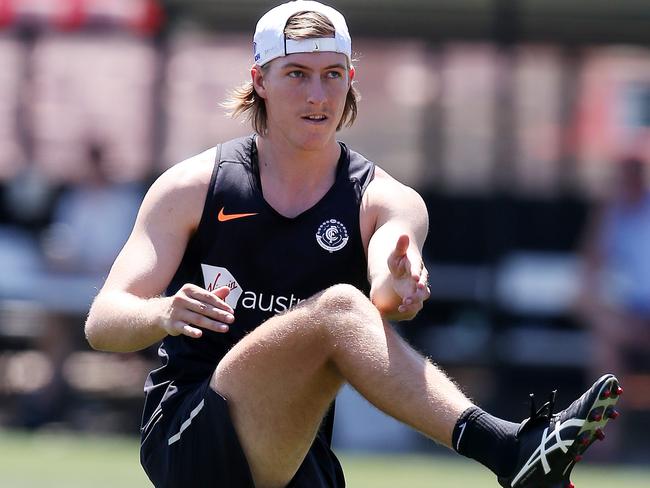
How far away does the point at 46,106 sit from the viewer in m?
10.8

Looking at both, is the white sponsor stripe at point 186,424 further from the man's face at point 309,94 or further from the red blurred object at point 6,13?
the red blurred object at point 6,13

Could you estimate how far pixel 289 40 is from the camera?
4488 millimetres

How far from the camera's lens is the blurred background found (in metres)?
9.78

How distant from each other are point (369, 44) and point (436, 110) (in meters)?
1.18

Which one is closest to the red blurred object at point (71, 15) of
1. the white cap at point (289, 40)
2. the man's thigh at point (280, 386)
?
the white cap at point (289, 40)

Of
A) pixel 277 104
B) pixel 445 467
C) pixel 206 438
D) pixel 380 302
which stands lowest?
pixel 445 467

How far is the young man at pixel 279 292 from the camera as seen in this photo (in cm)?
396

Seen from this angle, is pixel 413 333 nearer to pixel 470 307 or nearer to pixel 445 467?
pixel 470 307

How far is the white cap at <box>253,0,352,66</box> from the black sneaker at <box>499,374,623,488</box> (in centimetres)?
140

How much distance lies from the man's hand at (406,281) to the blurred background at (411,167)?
220 inches

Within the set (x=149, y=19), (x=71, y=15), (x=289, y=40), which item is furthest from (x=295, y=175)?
(x=71, y=15)

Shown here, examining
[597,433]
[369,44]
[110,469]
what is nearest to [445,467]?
[110,469]

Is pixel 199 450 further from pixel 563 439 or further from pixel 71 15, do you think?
pixel 71 15

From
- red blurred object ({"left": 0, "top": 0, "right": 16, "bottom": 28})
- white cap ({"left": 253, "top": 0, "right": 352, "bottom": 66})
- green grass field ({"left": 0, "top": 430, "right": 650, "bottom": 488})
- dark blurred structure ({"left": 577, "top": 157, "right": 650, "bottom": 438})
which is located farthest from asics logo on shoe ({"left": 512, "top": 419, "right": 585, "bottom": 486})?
red blurred object ({"left": 0, "top": 0, "right": 16, "bottom": 28})
